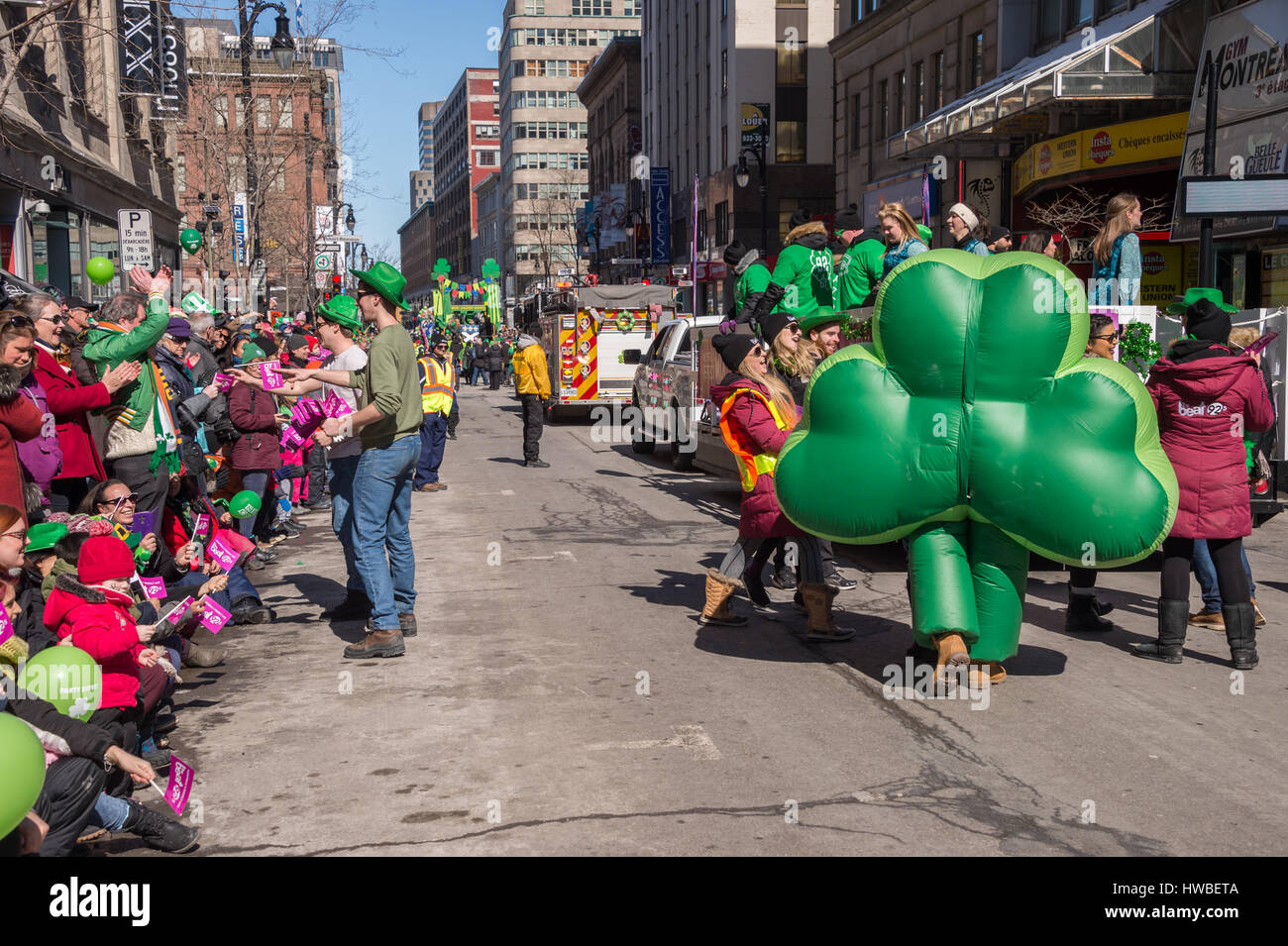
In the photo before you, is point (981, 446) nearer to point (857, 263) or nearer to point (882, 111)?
point (857, 263)

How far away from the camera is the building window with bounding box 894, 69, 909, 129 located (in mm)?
33406

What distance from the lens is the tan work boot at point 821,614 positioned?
734cm

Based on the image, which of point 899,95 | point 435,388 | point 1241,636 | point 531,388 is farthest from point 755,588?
point 899,95

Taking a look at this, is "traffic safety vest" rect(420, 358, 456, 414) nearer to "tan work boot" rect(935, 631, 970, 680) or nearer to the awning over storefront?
"tan work boot" rect(935, 631, 970, 680)

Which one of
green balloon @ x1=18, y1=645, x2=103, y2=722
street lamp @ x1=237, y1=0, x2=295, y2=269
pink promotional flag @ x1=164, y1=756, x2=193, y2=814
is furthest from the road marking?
street lamp @ x1=237, y1=0, x2=295, y2=269

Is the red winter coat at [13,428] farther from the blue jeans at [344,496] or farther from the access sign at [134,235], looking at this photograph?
the access sign at [134,235]

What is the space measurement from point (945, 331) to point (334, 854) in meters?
3.60

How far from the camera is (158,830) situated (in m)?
4.34

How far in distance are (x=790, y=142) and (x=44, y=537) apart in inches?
1937

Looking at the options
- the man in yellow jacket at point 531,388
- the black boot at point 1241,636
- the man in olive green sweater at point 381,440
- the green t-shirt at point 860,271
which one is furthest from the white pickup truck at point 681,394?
the black boot at point 1241,636

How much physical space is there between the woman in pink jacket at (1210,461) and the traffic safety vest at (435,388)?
28.6 feet

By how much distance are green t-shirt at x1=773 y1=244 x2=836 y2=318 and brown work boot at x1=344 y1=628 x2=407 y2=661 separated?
5100mm
